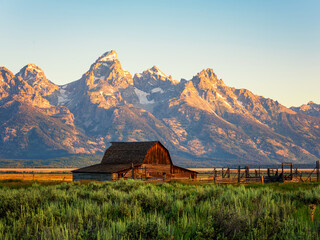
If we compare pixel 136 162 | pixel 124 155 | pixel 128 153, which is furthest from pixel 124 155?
pixel 136 162

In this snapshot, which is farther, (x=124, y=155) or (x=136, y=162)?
(x=124, y=155)

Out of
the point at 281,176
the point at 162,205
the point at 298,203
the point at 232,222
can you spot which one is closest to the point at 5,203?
the point at 162,205

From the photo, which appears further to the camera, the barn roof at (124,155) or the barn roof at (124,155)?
the barn roof at (124,155)

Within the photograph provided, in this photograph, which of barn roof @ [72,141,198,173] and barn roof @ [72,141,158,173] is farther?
barn roof @ [72,141,158,173]

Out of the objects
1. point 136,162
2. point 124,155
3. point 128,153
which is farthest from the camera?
point 124,155

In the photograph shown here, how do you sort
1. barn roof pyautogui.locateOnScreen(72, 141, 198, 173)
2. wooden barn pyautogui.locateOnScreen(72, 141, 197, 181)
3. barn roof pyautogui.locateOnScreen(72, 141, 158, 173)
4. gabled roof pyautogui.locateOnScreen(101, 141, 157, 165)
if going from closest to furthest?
wooden barn pyautogui.locateOnScreen(72, 141, 197, 181) → barn roof pyautogui.locateOnScreen(72, 141, 198, 173) → barn roof pyautogui.locateOnScreen(72, 141, 158, 173) → gabled roof pyautogui.locateOnScreen(101, 141, 157, 165)

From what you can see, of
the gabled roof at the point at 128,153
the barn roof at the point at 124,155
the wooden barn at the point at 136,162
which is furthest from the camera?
the gabled roof at the point at 128,153

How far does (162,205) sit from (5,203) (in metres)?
5.76

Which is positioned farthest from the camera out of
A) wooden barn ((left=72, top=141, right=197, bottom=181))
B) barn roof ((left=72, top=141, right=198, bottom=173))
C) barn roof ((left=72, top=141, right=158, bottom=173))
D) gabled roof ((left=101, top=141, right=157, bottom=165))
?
gabled roof ((left=101, top=141, right=157, bottom=165))

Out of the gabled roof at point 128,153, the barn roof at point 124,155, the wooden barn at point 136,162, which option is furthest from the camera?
Result: the gabled roof at point 128,153

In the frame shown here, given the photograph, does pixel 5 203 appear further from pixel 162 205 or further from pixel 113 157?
pixel 113 157

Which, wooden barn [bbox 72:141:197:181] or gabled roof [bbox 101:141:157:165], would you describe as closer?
wooden barn [bbox 72:141:197:181]

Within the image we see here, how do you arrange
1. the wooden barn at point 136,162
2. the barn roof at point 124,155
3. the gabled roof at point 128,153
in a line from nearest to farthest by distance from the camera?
the wooden barn at point 136,162
the barn roof at point 124,155
the gabled roof at point 128,153

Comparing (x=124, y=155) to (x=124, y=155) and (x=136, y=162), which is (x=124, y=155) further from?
(x=136, y=162)
